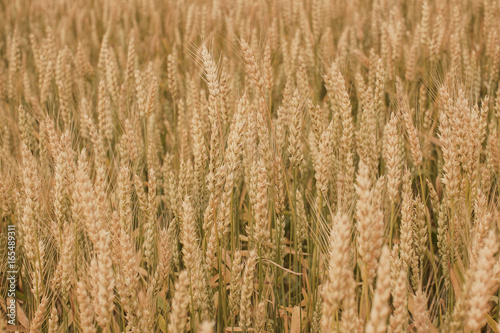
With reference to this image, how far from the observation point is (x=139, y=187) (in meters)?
1.46

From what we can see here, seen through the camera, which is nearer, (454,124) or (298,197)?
(454,124)

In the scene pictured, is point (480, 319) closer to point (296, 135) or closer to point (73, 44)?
point (296, 135)

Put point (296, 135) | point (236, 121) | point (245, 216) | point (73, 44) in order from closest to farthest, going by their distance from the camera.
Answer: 1. point (236, 121)
2. point (296, 135)
3. point (245, 216)
4. point (73, 44)

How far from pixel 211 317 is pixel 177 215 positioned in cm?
40

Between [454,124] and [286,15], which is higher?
[286,15]

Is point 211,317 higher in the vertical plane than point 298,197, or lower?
lower

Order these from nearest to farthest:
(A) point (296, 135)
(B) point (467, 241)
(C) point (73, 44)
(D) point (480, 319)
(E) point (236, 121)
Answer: (D) point (480, 319) < (E) point (236, 121) < (B) point (467, 241) < (A) point (296, 135) < (C) point (73, 44)

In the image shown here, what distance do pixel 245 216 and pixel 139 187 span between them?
0.65m

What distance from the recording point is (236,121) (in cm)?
118

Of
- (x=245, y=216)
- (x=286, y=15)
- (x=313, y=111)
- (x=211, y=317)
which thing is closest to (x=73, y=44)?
(x=286, y=15)

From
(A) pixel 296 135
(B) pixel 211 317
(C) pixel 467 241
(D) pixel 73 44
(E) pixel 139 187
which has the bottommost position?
(B) pixel 211 317

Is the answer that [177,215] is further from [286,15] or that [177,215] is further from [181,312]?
[286,15]

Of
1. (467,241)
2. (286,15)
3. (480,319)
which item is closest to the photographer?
(480,319)

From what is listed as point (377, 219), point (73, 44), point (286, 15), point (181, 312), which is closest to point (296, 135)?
point (377, 219)
